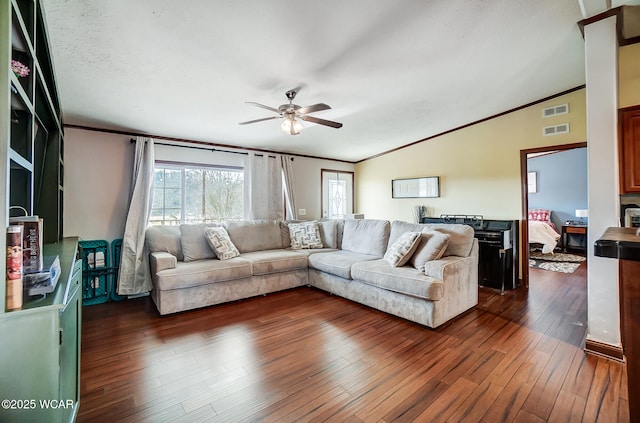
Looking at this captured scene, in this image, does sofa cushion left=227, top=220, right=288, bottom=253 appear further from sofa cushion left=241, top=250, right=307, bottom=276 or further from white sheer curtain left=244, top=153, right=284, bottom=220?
white sheer curtain left=244, top=153, right=284, bottom=220

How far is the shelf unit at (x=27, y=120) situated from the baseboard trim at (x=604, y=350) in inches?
144

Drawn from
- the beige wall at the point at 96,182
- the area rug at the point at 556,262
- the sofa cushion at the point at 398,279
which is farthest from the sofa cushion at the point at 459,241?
the beige wall at the point at 96,182

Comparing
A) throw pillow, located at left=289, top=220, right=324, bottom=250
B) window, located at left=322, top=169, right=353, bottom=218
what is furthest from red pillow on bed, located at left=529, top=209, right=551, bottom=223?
throw pillow, located at left=289, top=220, right=324, bottom=250

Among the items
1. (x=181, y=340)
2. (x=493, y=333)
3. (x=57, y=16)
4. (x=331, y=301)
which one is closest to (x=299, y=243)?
(x=331, y=301)

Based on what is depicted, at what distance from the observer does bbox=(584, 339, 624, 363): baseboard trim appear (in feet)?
7.39

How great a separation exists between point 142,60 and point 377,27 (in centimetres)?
192

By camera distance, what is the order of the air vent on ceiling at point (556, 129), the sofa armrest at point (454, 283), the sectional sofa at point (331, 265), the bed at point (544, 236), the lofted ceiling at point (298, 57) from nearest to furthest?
the lofted ceiling at point (298, 57)
the sofa armrest at point (454, 283)
the sectional sofa at point (331, 265)
the air vent on ceiling at point (556, 129)
the bed at point (544, 236)

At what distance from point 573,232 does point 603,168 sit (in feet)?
18.7

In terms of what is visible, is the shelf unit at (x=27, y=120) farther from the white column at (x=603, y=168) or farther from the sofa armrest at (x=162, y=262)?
the white column at (x=603, y=168)

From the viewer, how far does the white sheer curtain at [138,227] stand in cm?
375

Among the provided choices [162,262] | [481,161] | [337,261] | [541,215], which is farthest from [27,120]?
[541,215]

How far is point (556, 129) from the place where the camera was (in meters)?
4.05

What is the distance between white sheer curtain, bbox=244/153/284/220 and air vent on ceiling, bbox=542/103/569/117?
4.26 meters

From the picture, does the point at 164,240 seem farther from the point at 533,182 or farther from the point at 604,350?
the point at 533,182
